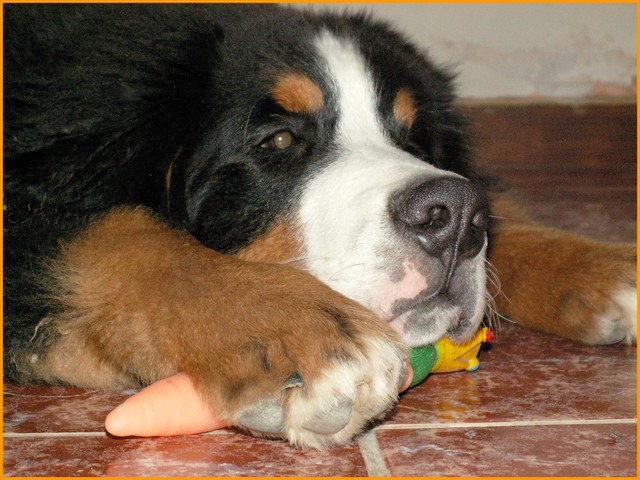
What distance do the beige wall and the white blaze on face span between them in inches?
230

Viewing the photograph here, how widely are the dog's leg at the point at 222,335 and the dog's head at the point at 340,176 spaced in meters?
0.22

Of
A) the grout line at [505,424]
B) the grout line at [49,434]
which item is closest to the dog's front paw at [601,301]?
the grout line at [505,424]

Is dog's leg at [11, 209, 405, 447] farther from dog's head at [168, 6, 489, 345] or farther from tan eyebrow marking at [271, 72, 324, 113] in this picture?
tan eyebrow marking at [271, 72, 324, 113]

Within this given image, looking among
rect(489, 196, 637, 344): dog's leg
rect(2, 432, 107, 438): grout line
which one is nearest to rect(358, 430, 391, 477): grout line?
rect(2, 432, 107, 438): grout line

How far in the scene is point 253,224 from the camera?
2186 mm

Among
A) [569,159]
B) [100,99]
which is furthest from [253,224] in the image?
[569,159]

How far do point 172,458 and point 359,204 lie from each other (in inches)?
27.6

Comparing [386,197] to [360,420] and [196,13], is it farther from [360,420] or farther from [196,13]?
[196,13]

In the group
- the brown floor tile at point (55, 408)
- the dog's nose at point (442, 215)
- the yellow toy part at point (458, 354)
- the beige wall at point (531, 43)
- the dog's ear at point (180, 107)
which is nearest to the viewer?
the brown floor tile at point (55, 408)

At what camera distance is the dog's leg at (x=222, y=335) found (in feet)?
4.99

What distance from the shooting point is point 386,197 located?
1898mm

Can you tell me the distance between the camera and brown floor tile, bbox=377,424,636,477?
1.51m

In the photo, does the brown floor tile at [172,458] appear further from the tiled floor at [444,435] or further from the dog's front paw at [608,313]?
the dog's front paw at [608,313]

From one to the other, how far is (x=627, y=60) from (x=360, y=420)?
24.6 feet
